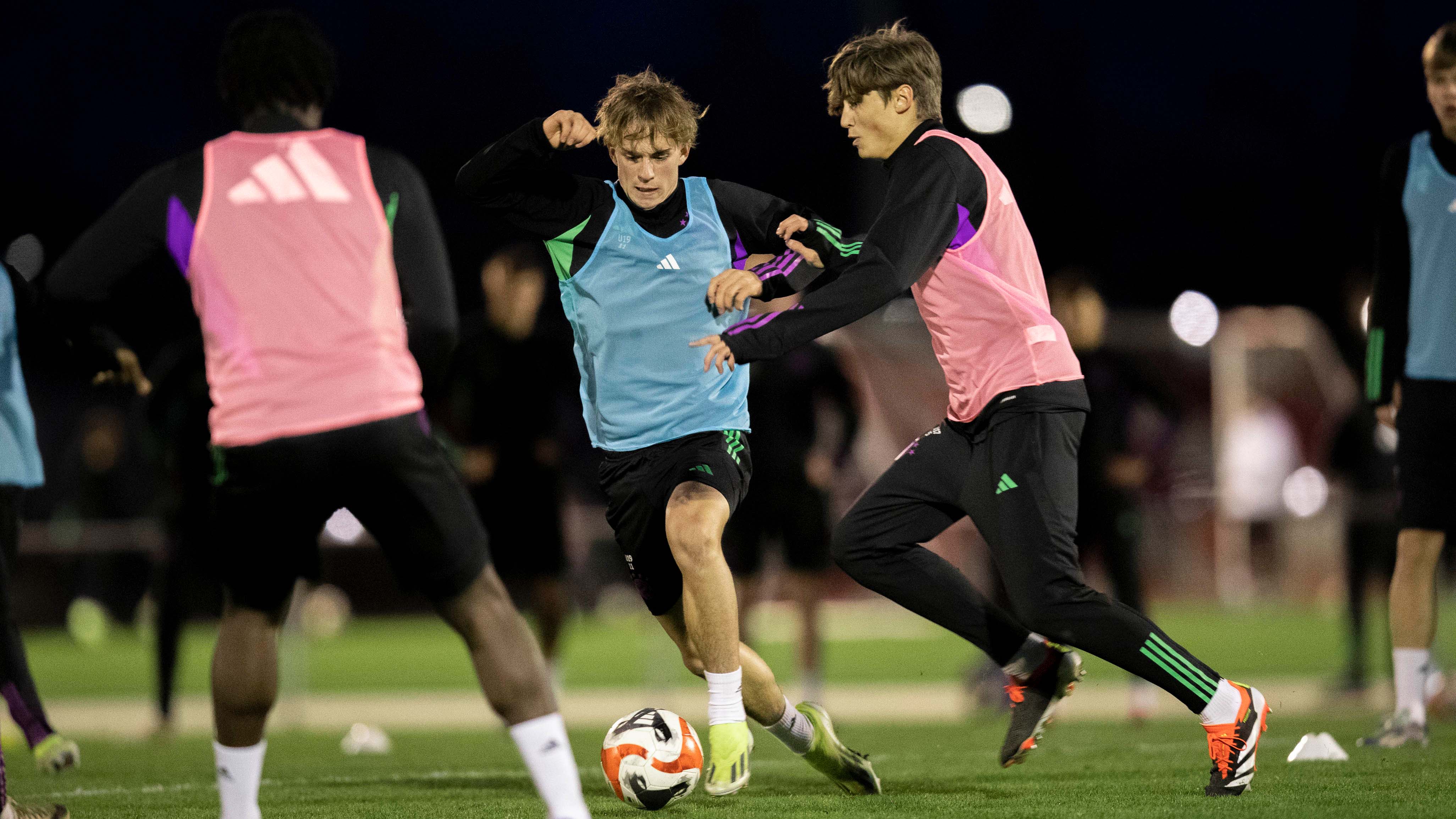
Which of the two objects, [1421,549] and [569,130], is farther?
[1421,549]

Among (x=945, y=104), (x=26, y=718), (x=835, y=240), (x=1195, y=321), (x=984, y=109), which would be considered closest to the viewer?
(x=835, y=240)

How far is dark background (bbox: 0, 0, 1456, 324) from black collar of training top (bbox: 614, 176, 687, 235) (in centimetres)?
2167

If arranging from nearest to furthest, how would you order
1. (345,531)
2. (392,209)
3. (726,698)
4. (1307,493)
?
(392,209), (726,698), (345,531), (1307,493)

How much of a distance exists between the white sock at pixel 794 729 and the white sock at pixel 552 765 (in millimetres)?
1653

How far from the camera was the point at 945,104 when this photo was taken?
1206 inches

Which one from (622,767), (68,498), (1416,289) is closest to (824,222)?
(622,767)

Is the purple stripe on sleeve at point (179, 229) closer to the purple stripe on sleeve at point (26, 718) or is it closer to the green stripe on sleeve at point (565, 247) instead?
the green stripe on sleeve at point (565, 247)

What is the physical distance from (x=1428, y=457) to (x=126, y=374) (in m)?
5.11

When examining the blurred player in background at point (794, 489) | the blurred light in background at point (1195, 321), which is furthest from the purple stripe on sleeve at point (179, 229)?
the blurred light in background at point (1195, 321)

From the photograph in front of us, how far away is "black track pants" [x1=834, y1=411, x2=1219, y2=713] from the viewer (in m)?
4.69

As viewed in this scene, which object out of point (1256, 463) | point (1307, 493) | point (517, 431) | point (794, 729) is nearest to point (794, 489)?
point (517, 431)

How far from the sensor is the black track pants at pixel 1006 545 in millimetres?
4688

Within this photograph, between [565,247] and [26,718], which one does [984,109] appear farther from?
[26,718]

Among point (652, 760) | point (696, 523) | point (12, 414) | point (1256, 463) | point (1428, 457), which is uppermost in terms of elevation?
point (12, 414)
